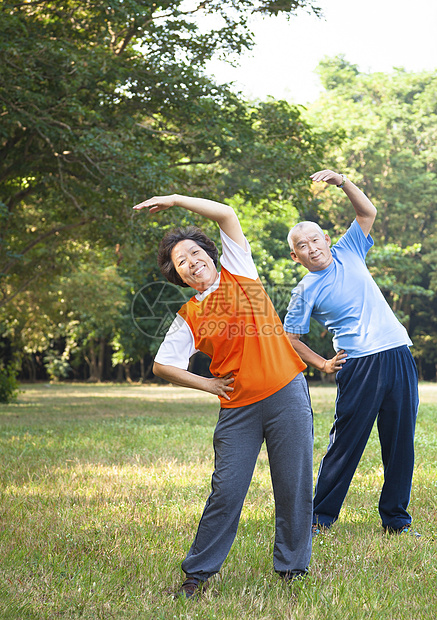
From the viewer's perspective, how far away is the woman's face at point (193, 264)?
333 cm

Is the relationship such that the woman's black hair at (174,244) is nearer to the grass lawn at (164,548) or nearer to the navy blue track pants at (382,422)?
the navy blue track pants at (382,422)

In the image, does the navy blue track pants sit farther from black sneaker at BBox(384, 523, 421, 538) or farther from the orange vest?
the orange vest

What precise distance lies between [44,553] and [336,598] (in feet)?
6.15

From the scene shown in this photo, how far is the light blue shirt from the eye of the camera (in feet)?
13.9

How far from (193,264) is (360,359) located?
1553 mm

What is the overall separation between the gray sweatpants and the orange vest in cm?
8

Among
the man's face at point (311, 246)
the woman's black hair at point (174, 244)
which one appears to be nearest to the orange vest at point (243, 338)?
the woman's black hair at point (174, 244)

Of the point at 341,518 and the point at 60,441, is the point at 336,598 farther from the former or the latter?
the point at 60,441

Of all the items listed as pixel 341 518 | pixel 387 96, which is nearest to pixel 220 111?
pixel 341 518

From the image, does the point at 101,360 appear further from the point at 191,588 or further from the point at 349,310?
the point at 191,588

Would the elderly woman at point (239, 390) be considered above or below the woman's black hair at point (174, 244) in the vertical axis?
below

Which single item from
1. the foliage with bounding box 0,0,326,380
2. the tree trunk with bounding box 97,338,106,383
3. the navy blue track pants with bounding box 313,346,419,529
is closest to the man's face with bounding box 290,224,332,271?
the navy blue track pants with bounding box 313,346,419,529

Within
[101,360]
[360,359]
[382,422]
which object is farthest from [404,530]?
[101,360]

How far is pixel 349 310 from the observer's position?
4.23 meters
